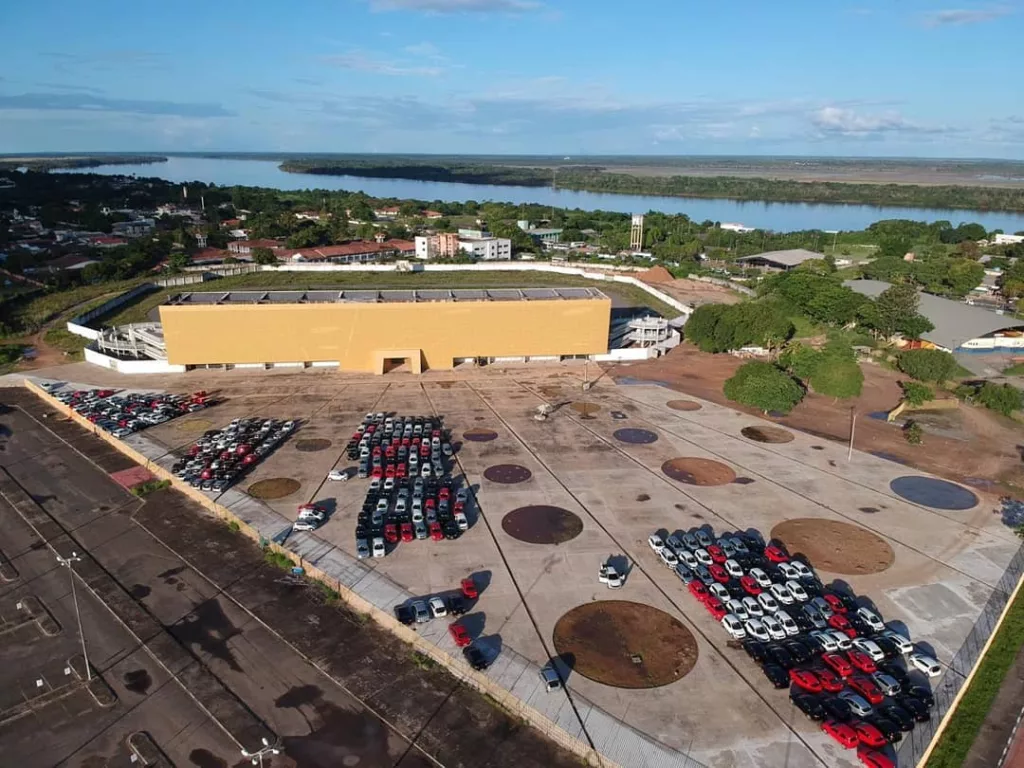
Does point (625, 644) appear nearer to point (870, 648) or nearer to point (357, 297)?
point (870, 648)

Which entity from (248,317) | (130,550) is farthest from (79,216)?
(130,550)

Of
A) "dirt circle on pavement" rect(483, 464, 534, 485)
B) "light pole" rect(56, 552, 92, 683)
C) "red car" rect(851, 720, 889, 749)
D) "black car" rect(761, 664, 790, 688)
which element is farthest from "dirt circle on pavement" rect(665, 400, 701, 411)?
"light pole" rect(56, 552, 92, 683)

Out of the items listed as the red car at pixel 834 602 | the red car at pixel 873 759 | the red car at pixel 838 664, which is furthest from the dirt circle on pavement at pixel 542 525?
the red car at pixel 873 759

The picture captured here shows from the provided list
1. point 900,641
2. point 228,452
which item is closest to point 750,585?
point 900,641

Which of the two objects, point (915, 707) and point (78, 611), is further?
point (78, 611)

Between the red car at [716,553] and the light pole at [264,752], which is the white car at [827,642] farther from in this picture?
the light pole at [264,752]

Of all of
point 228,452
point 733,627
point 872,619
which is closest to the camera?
point 733,627

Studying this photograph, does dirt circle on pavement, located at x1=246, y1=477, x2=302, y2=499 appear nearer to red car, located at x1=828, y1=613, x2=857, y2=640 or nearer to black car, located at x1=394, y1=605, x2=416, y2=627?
black car, located at x1=394, y1=605, x2=416, y2=627

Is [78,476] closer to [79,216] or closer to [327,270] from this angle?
[327,270]
